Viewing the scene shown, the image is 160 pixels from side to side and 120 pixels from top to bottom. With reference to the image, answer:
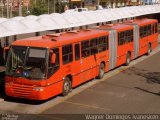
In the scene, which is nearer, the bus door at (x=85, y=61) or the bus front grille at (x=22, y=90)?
the bus front grille at (x=22, y=90)

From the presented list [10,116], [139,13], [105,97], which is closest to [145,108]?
[105,97]

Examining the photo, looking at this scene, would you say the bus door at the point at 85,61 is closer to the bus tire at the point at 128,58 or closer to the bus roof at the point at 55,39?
the bus roof at the point at 55,39

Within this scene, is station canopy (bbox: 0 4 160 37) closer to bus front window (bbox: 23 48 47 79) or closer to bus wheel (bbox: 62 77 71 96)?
bus front window (bbox: 23 48 47 79)

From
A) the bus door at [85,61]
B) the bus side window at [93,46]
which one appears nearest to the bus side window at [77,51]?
the bus door at [85,61]

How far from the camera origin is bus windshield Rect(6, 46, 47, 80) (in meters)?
15.6

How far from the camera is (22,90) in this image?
15766 mm

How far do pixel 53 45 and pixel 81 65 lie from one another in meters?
2.96

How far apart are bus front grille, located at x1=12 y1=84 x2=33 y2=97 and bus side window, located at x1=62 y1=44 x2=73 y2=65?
217 cm

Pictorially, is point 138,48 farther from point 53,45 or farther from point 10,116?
point 10,116

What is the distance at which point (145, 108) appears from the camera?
15.3 meters

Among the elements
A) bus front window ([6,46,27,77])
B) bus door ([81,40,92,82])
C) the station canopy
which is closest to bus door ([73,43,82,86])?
bus door ([81,40,92,82])

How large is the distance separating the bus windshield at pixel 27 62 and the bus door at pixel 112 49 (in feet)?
24.6

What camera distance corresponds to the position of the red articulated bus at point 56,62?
616 inches

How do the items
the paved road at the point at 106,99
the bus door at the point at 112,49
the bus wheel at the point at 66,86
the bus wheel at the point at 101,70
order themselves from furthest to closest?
1. the bus door at the point at 112,49
2. the bus wheel at the point at 101,70
3. the bus wheel at the point at 66,86
4. the paved road at the point at 106,99
